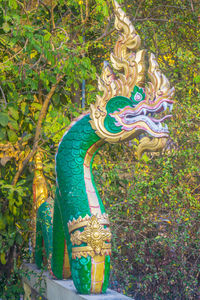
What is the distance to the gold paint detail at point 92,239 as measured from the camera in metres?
2.68

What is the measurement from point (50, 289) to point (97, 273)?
2.42ft

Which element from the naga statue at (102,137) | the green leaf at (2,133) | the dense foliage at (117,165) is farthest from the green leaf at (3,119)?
the naga statue at (102,137)

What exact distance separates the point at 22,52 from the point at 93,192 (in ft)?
9.11

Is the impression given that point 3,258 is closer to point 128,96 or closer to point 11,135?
point 11,135

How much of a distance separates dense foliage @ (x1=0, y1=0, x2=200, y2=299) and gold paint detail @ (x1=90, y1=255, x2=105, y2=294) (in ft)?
5.37

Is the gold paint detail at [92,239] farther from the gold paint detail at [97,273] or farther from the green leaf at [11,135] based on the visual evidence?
the green leaf at [11,135]

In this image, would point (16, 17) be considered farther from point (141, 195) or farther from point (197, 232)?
point (197, 232)

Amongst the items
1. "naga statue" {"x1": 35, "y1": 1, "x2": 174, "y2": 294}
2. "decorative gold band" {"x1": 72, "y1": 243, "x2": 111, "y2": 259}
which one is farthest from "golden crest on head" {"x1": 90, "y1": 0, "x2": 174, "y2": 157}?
"decorative gold band" {"x1": 72, "y1": 243, "x2": 111, "y2": 259}

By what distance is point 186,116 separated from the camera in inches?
193

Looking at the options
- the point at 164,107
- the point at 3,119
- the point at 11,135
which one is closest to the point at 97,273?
the point at 164,107

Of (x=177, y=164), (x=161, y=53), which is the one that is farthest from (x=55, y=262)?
(x=161, y=53)

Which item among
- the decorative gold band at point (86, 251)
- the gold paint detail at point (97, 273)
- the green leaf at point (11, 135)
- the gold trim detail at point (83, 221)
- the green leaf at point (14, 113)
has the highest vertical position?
the green leaf at point (14, 113)

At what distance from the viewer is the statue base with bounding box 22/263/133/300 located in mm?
2639

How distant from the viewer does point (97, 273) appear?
2674mm
